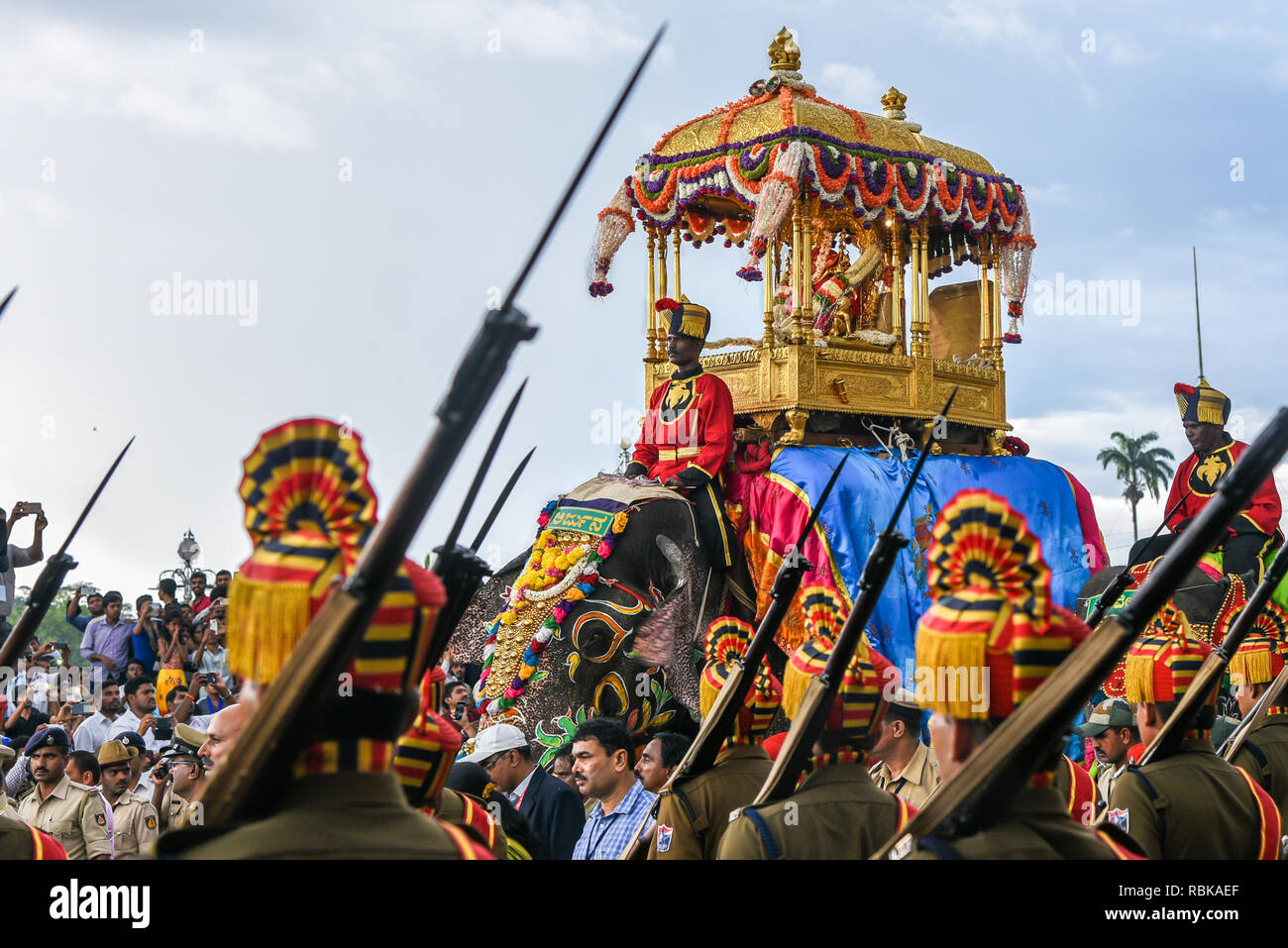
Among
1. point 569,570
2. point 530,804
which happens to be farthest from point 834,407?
point 530,804

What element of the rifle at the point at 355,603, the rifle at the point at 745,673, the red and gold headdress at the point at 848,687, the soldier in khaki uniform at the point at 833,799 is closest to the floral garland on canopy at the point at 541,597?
the rifle at the point at 745,673

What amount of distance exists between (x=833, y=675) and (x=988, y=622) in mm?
763

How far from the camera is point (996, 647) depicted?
2824mm

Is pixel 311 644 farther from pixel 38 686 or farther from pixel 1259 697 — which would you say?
pixel 38 686

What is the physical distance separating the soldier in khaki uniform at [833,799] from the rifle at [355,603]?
5.24ft

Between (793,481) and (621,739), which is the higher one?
(793,481)

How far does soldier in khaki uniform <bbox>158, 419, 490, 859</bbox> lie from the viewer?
2285 mm

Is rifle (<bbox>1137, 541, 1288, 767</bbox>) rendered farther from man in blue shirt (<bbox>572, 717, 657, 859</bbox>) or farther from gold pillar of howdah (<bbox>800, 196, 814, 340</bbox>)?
gold pillar of howdah (<bbox>800, 196, 814, 340</bbox>)

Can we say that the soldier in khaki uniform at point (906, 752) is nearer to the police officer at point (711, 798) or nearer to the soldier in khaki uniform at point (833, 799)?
the police officer at point (711, 798)

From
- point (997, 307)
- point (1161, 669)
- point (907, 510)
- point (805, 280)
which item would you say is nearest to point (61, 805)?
point (1161, 669)

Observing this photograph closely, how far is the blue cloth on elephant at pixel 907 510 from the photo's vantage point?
33.1ft

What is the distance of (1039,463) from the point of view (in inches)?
466
